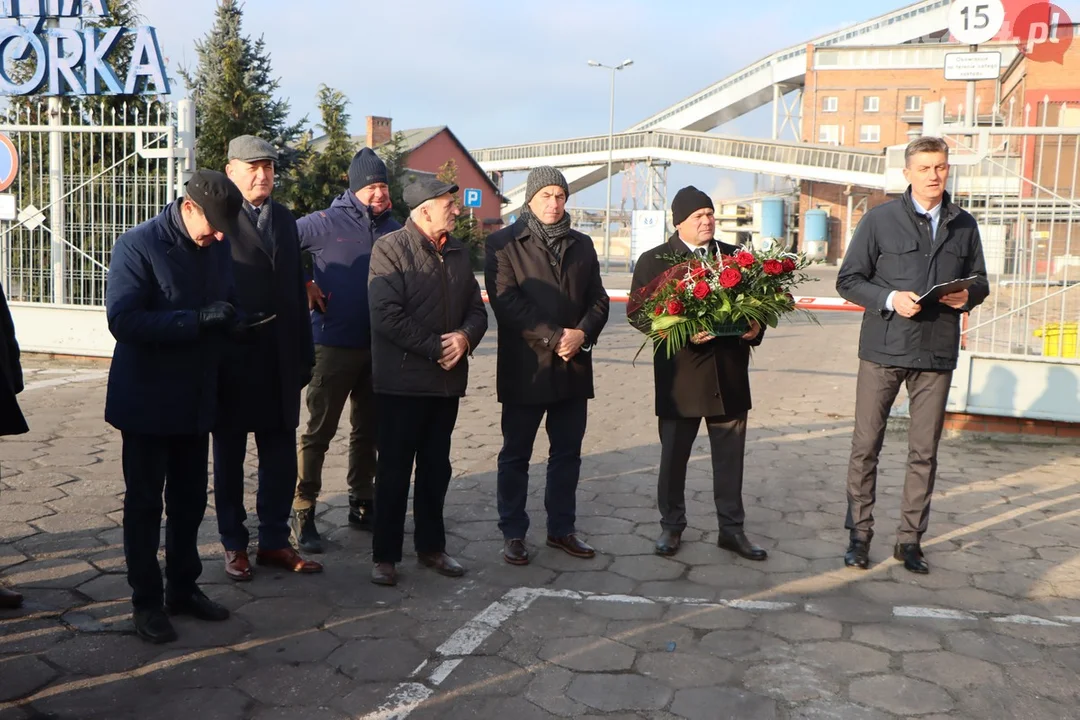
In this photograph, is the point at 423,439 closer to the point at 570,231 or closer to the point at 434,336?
the point at 434,336

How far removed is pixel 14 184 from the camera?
12.4m

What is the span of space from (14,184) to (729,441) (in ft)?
34.5

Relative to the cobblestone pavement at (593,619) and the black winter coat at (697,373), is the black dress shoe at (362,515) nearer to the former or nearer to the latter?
the cobblestone pavement at (593,619)

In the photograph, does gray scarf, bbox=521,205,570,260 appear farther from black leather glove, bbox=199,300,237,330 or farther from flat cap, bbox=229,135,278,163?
black leather glove, bbox=199,300,237,330

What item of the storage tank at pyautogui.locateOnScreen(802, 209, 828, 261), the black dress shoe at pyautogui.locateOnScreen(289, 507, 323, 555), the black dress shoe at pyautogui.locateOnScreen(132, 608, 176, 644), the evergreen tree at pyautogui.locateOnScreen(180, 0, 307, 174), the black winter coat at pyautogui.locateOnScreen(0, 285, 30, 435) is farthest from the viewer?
the storage tank at pyautogui.locateOnScreen(802, 209, 828, 261)

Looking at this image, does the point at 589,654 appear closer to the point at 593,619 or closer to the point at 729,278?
the point at 593,619

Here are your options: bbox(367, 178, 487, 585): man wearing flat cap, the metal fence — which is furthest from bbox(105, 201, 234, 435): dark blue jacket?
the metal fence

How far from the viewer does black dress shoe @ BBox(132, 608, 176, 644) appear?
4051 mm

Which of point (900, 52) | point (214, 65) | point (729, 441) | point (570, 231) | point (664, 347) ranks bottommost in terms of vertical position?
point (729, 441)

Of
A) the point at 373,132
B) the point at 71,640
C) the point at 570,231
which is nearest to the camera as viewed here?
the point at 71,640

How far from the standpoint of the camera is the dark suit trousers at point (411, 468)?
4.89 meters

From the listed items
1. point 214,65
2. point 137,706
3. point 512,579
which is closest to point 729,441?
point 512,579

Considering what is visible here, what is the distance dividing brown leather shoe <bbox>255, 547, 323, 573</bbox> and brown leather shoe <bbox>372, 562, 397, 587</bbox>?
1.07 feet

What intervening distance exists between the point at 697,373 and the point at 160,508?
2752 mm
